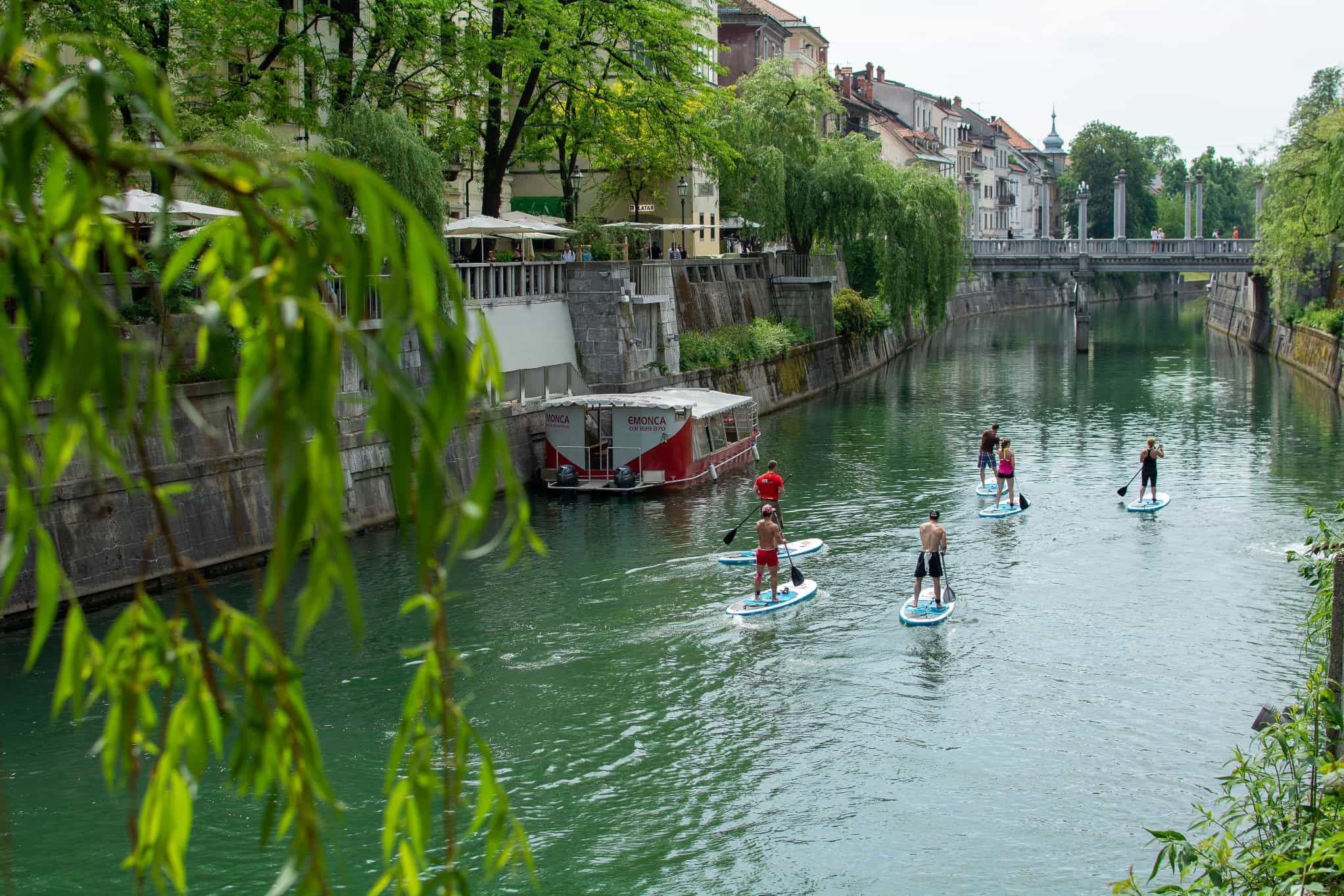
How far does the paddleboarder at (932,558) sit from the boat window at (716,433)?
38.9 feet

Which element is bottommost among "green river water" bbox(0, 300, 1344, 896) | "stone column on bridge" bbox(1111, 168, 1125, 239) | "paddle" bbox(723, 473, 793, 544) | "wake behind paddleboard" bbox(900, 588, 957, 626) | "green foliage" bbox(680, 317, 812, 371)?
"green river water" bbox(0, 300, 1344, 896)

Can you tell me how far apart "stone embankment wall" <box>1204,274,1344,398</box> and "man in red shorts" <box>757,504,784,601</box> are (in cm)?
3173

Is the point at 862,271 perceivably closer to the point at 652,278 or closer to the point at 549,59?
the point at 652,278

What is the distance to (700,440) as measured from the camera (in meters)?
30.4

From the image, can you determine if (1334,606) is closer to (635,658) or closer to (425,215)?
(635,658)

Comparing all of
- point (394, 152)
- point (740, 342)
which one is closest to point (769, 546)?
point (394, 152)

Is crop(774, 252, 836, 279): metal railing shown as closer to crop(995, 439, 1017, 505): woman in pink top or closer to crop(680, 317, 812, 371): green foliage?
crop(680, 317, 812, 371): green foliage

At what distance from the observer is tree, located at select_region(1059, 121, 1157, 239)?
407ft

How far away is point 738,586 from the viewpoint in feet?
68.8

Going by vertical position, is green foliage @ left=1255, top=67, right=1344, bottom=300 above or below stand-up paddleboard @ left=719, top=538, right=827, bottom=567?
above

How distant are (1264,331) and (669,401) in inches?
1684

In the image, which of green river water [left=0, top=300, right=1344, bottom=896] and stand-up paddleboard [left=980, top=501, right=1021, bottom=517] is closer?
green river water [left=0, top=300, right=1344, bottom=896]

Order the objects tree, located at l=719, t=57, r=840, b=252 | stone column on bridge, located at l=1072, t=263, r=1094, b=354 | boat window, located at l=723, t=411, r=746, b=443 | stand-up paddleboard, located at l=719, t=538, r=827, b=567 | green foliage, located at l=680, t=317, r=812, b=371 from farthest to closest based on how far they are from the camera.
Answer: stone column on bridge, located at l=1072, t=263, r=1094, b=354 < tree, located at l=719, t=57, r=840, b=252 < green foliage, located at l=680, t=317, r=812, b=371 < boat window, located at l=723, t=411, r=746, b=443 < stand-up paddleboard, located at l=719, t=538, r=827, b=567

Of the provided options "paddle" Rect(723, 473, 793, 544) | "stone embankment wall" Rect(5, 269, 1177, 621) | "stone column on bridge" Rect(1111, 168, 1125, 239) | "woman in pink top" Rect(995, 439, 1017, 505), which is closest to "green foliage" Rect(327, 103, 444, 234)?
"stone embankment wall" Rect(5, 269, 1177, 621)
